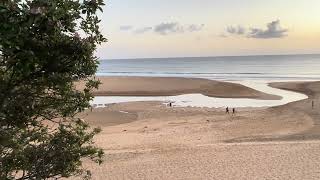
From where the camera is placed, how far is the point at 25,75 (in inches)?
207

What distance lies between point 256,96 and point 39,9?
142 feet

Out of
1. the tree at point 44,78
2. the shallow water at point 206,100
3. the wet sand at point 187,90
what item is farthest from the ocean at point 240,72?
the tree at point 44,78

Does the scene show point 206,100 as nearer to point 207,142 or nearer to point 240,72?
point 207,142

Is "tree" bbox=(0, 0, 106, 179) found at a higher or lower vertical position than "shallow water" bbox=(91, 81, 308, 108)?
higher

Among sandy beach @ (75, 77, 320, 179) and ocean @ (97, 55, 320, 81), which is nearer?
sandy beach @ (75, 77, 320, 179)

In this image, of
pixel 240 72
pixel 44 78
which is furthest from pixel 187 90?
pixel 44 78

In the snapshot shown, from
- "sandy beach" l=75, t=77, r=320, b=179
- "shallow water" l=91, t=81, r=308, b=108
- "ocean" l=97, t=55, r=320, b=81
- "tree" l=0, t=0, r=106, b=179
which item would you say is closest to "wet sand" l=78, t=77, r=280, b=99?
"shallow water" l=91, t=81, r=308, b=108

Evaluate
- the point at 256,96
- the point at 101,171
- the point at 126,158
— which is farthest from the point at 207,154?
the point at 256,96

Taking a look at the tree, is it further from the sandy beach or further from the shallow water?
the shallow water

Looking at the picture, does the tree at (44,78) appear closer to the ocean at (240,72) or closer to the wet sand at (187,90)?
the wet sand at (187,90)

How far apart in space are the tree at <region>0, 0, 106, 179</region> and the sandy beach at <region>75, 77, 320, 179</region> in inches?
242

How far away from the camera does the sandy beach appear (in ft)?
53.8

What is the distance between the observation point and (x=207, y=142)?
23.3 meters

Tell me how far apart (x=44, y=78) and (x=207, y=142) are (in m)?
18.5
